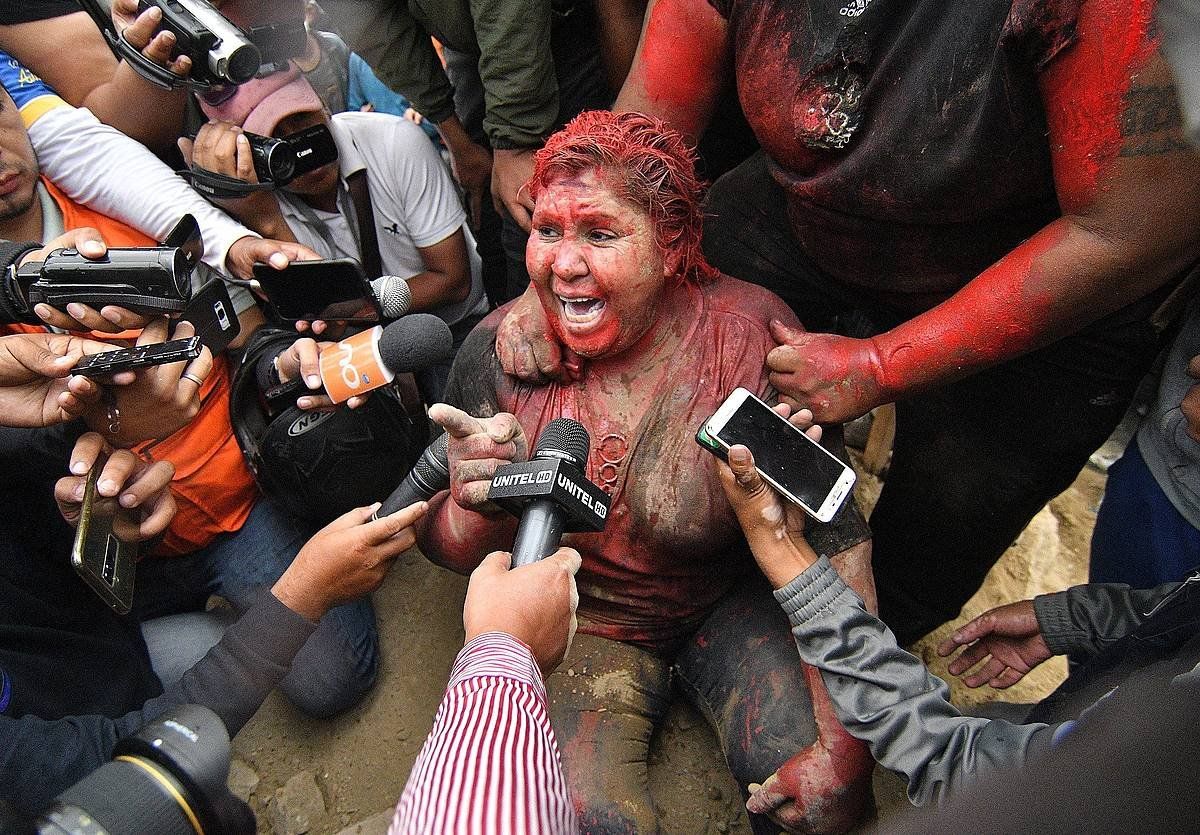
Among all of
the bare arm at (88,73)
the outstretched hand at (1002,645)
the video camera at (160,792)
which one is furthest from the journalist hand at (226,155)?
the outstretched hand at (1002,645)

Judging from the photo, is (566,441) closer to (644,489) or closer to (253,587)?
(644,489)

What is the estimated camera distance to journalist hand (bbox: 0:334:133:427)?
2.04 m

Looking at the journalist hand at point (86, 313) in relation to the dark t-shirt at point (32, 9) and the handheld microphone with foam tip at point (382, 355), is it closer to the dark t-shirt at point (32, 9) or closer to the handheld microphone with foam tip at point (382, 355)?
the handheld microphone with foam tip at point (382, 355)

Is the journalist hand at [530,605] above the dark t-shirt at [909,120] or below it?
below

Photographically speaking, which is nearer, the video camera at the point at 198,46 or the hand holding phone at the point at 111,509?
the hand holding phone at the point at 111,509

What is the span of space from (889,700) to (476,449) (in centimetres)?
117

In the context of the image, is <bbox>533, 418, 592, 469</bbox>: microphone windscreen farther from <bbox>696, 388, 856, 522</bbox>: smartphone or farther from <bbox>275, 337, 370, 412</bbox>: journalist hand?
<bbox>275, 337, 370, 412</bbox>: journalist hand

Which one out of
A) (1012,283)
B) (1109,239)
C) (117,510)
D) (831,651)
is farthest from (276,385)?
(1109,239)

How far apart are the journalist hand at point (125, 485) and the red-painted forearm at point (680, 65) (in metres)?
1.93

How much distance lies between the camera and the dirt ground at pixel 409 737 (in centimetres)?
258

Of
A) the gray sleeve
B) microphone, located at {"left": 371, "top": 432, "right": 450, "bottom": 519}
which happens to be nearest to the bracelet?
microphone, located at {"left": 371, "top": 432, "right": 450, "bottom": 519}

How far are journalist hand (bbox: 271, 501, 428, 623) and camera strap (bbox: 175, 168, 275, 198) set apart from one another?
1440 mm

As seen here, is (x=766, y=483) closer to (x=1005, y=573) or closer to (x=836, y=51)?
(x=836, y=51)

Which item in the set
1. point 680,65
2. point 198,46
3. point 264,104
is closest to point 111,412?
point 198,46
